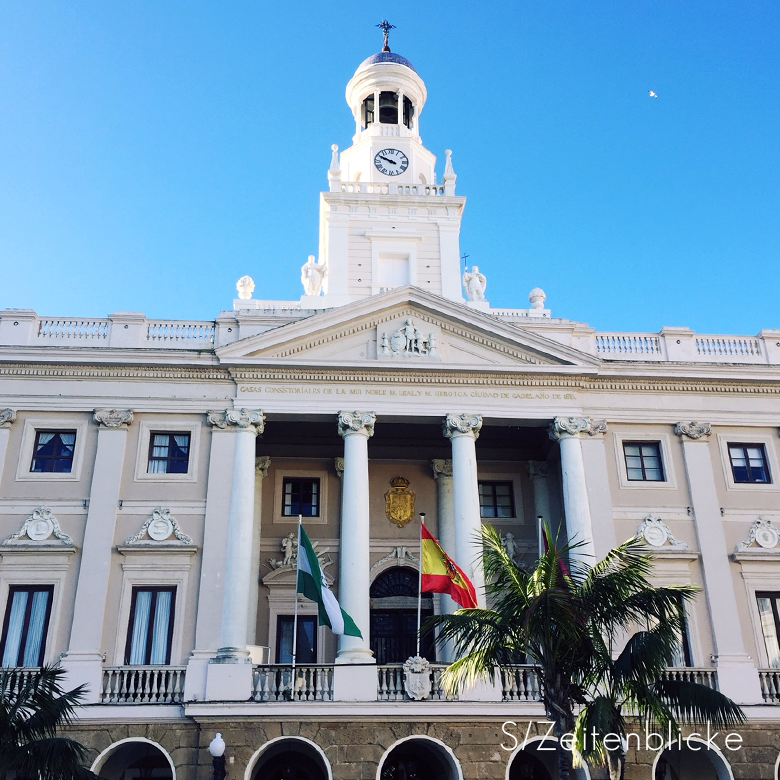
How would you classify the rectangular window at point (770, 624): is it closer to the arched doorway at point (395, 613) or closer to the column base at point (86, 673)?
the arched doorway at point (395, 613)

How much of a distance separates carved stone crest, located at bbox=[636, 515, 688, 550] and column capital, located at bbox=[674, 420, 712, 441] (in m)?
2.86

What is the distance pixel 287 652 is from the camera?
27.9 m

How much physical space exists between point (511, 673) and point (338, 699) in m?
4.39

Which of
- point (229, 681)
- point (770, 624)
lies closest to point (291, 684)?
point (229, 681)

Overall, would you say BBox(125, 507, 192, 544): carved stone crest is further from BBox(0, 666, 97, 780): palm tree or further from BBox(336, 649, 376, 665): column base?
BBox(0, 666, 97, 780): palm tree

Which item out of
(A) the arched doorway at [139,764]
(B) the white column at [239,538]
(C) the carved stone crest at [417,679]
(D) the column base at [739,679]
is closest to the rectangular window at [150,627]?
(B) the white column at [239,538]

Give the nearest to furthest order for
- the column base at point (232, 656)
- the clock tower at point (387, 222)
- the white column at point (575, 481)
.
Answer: the column base at point (232, 656) < the white column at point (575, 481) < the clock tower at point (387, 222)

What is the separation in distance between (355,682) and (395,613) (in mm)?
5931

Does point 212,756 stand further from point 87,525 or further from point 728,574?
point 728,574

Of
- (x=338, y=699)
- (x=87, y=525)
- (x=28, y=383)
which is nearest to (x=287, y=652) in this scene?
(x=338, y=699)

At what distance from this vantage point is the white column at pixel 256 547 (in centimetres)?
2775

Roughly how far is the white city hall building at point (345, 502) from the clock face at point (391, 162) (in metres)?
5.96

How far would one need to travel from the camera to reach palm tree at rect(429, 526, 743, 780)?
54.0 ft

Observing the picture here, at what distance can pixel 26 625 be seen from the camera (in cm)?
2480
